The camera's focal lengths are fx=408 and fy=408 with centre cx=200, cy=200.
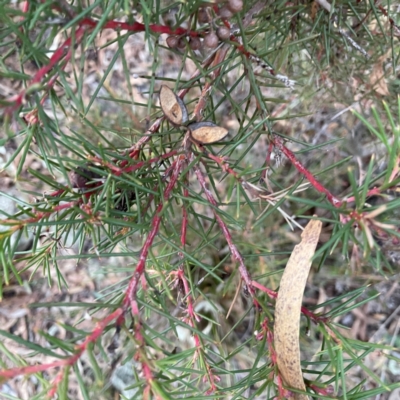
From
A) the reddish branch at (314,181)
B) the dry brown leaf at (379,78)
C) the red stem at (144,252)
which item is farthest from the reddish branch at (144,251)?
the dry brown leaf at (379,78)

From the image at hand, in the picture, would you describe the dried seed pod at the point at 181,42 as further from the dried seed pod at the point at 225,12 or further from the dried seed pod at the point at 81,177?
the dried seed pod at the point at 81,177

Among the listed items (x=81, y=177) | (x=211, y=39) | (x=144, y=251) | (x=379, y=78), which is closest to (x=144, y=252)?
(x=144, y=251)

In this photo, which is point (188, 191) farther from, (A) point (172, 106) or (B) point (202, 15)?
(B) point (202, 15)

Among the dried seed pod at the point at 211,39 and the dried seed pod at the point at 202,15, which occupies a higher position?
the dried seed pod at the point at 202,15

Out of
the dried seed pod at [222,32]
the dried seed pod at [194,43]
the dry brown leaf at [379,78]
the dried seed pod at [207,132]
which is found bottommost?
the dry brown leaf at [379,78]

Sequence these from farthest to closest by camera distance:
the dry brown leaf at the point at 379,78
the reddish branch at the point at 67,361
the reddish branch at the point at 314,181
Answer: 1. the dry brown leaf at the point at 379,78
2. the reddish branch at the point at 314,181
3. the reddish branch at the point at 67,361

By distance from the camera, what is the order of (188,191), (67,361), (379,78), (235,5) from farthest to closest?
(379,78)
(188,191)
(235,5)
(67,361)

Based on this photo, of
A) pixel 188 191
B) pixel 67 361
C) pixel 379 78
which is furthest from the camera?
pixel 379 78
